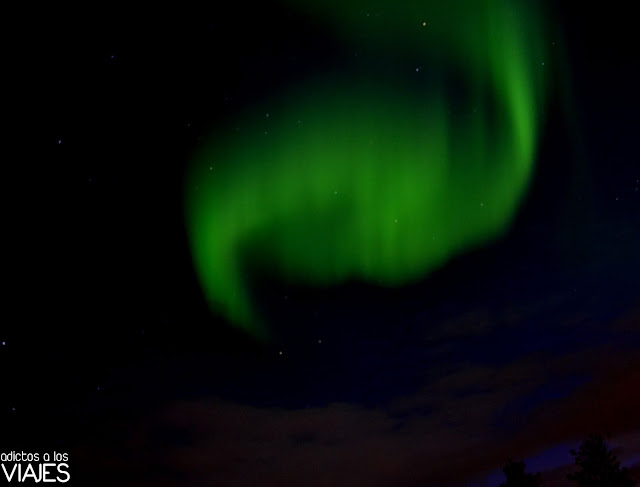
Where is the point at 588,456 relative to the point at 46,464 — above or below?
below

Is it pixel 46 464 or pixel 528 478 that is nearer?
pixel 46 464

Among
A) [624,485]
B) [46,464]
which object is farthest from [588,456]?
[46,464]

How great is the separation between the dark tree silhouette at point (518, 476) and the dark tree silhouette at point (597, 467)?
1.64 m

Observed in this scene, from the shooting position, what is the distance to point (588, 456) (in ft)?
87.6

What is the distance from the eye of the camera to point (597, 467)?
26562 mm

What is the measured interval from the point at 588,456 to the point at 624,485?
5.75 feet

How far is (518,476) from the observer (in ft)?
88.2

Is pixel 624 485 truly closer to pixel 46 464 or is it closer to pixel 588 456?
pixel 588 456

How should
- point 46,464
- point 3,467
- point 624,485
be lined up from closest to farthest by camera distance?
point 3,467 → point 46,464 → point 624,485

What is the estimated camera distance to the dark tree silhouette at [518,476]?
26562 millimetres

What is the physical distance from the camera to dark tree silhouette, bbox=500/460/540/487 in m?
26.6

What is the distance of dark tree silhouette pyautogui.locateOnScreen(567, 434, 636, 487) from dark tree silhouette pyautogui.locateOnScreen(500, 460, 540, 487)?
1.64 meters

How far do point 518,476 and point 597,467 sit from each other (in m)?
3.49

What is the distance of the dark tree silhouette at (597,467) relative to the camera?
1033 inches
